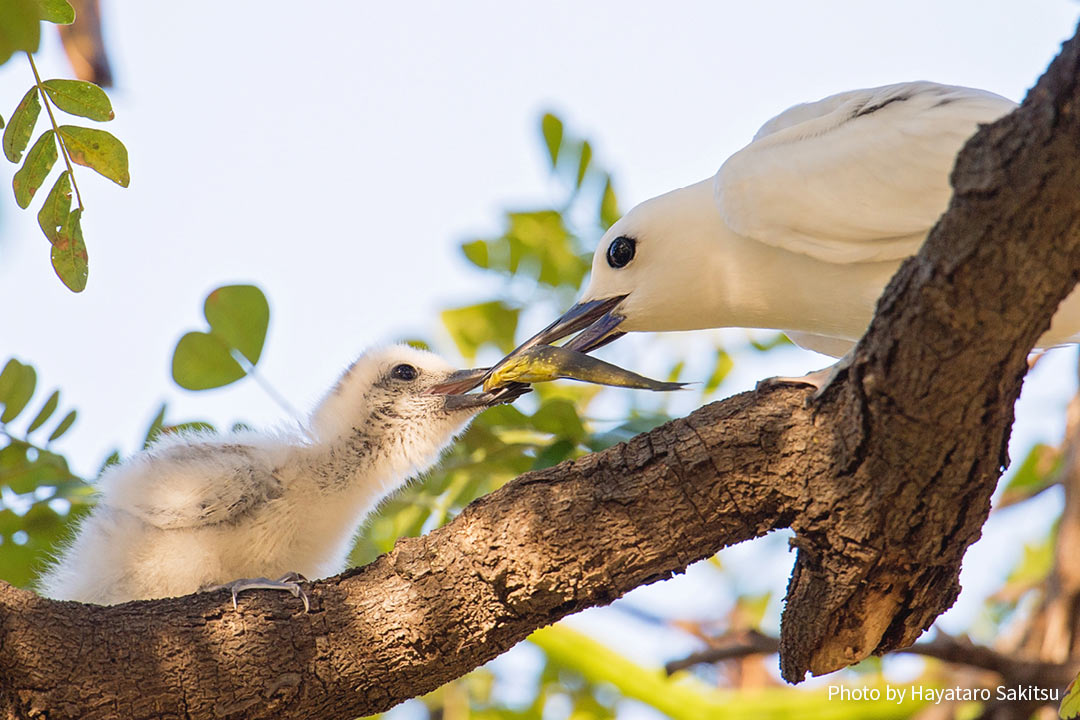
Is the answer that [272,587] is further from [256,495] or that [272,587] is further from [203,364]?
[203,364]

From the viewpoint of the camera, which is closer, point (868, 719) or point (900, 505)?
point (900, 505)

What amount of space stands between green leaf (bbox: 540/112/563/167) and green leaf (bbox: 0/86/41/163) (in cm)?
220

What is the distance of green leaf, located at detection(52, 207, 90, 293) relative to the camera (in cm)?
276

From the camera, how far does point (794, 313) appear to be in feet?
11.2

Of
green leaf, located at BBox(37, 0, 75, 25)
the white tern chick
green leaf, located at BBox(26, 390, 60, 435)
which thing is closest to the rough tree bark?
the white tern chick

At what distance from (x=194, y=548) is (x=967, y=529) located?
2056 mm

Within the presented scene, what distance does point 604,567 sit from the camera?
271cm

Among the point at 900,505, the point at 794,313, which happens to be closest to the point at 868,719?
the point at 794,313

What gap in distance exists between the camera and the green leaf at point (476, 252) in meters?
4.62

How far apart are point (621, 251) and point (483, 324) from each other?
1.25m

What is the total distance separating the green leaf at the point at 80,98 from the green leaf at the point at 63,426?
1380 millimetres

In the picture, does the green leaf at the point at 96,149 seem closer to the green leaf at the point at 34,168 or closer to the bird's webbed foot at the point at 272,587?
the green leaf at the point at 34,168

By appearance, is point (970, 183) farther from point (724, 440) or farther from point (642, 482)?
point (642, 482)

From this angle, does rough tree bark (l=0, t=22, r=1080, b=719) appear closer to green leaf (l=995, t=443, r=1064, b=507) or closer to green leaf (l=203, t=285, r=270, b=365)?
green leaf (l=203, t=285, r=270, b=365)
